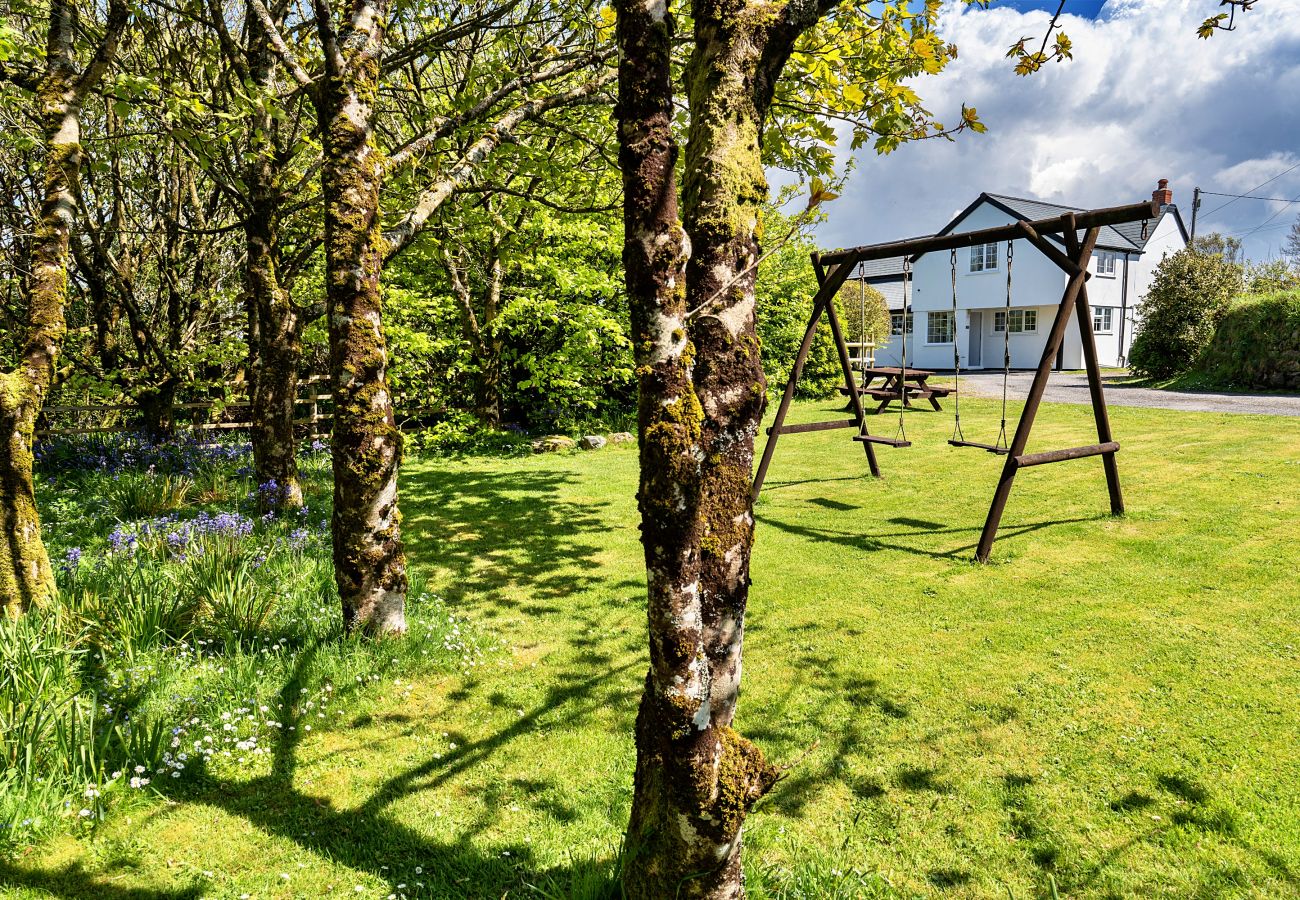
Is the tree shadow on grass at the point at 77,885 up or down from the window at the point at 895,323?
down

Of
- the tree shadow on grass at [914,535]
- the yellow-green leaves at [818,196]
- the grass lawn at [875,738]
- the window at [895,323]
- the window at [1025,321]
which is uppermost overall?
the window at [895,323]

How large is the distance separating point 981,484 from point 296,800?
877cm

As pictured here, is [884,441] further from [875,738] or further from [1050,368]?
[875,738]

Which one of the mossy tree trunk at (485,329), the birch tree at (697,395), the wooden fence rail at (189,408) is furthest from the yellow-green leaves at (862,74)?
the mossy tree trunk at (485,329)

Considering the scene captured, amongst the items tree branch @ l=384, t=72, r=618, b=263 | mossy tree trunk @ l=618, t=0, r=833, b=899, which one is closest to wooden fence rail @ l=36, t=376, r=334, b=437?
tree branch @ l=384, t=72, r=618, b=263

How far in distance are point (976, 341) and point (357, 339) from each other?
3439 cm

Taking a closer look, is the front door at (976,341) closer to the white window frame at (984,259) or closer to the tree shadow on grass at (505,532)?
the white window frame at (984,259)

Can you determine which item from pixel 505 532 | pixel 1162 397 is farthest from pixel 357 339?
pixel 1162 397

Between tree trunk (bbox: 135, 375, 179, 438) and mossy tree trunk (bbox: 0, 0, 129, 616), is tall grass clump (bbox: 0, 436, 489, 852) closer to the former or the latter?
mossy tree trunk (bbox: 0, 0, 129, 616)

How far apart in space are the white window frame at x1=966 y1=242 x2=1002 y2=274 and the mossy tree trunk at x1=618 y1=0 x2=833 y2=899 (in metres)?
33.0

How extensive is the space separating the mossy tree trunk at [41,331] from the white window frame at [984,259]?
3294cm

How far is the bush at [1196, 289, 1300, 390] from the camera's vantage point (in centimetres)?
1622

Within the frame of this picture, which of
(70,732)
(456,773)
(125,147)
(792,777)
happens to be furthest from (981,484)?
(125,147)

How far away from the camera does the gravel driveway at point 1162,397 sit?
45.3 feet
